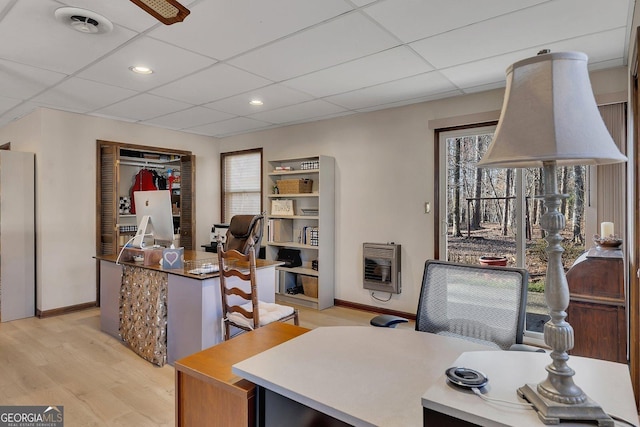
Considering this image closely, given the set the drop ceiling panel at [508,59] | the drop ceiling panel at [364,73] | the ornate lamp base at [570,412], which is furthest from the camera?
the drop ceiling panel at [364,73]

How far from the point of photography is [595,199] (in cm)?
317

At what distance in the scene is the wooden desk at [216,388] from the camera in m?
1.23

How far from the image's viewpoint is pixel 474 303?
76.2 inches

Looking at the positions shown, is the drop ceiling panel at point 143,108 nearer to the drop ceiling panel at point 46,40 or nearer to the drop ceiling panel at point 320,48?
the drop ceiling panel at point 46,40

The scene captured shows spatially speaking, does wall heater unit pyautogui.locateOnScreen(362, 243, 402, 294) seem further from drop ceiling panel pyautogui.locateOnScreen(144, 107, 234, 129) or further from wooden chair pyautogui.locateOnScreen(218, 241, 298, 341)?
drop ceiling panel pyautogui.locateOnScreen(144, 107, 234, 129)

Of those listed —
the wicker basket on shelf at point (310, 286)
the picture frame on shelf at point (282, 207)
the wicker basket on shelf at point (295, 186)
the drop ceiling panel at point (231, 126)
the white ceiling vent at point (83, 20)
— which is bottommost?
the wicker basket on shelf at point (310, 286)

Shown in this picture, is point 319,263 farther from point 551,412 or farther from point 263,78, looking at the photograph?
point 551,412

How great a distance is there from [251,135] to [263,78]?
2.63 metres

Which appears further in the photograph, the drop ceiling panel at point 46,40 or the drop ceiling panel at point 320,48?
the drop ceiling panel at point 320,48

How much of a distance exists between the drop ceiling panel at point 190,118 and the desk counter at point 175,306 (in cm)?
211

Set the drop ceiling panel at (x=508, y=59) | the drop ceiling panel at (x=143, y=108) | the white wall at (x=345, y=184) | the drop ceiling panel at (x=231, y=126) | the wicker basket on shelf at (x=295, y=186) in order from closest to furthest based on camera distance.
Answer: the drop ceiling panel at (x=508, y=59) < the drop ceiling panel at (x=143, y=108) < the white wall at (x=345, y=184) < the wicker basket on shelf at (x=295, y=186) < the drop ceiling panel at (x=231, y=126)

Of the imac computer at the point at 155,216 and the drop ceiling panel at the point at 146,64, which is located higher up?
the drop ceiling panel at the point at 146,64

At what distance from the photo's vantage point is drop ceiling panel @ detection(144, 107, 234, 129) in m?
4.66

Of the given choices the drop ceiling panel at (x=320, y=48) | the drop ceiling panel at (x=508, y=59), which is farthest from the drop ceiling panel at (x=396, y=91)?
the drop ceiling panel at (x=320, y=48)
